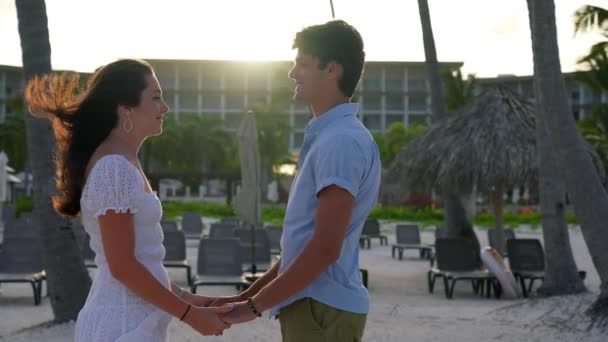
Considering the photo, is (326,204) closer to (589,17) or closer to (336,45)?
(336,45)

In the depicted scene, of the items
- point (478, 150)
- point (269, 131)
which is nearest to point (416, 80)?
point (269, 131)

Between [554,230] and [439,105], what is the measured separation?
5277 millimetres

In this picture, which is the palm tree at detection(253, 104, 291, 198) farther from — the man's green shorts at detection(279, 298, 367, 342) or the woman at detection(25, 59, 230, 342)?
the man's green shorts at detection(279, 298, 367, 342)

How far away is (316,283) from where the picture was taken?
2.45 m

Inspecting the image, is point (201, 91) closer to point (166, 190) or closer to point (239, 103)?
point (239, 103)

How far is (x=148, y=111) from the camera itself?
108 inches

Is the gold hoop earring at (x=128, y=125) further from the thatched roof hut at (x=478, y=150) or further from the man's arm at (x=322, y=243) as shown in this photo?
the thatched roof hut at (x=478, y=150)

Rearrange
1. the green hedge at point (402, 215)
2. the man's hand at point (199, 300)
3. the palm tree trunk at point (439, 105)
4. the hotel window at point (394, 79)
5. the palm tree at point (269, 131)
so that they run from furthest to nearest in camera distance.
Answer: the hotel window at point (394, 79), the palm tree at point (269, 131), the green hedge at point (402, 215), the palm tree trunk at point (439, 105), the man's hand at point (199, 300)

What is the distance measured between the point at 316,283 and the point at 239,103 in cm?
11108

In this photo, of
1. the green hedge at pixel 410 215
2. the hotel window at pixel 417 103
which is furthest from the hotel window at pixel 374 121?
the green hedge at pixel 410 215

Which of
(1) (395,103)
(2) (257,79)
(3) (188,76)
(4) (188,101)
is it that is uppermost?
(3) (188,76)

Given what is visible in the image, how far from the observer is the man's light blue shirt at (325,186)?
2.37 m

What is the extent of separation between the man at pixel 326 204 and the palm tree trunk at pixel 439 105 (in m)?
13.4

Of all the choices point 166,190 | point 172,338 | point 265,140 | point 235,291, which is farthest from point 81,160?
point 166,190
